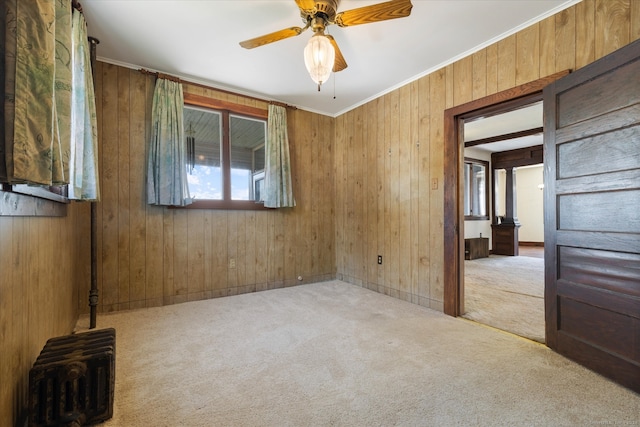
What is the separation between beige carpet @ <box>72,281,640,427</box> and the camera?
1.40 m

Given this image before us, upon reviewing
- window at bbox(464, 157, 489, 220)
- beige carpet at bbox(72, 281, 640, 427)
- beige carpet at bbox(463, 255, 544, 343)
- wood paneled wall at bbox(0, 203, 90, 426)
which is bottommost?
beige carpet at bbox(463, 255, 544, 343)

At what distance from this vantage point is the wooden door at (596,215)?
161 cm

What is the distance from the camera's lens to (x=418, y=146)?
316cm

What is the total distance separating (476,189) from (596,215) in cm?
603

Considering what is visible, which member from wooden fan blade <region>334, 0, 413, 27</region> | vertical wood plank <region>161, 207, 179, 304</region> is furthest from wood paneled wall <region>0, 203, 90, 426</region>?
wooden fan blade <region>334, 0, 413, 27</region>

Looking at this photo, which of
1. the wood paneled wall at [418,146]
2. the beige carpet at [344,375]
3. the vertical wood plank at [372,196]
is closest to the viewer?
the beige carpet at [344,375]

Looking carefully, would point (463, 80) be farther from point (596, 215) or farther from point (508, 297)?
point (508, 297)

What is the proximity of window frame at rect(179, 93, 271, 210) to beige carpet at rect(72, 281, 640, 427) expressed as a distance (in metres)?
1.31

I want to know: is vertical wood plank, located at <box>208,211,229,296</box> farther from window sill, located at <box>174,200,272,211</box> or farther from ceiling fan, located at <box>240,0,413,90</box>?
ceiling fan, located at <box>240,0,413,90</box>

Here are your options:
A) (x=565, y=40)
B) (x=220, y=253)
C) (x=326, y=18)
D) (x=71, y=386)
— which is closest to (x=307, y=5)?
(x=326, y=18)

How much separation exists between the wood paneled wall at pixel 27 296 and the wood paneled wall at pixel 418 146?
10.0 feet

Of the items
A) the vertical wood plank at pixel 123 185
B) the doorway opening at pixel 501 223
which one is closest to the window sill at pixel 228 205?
the vertical wood plank at pixel 123 185

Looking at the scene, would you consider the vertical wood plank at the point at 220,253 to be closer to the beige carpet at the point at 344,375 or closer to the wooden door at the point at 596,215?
the beige carpet at the point at 344,375

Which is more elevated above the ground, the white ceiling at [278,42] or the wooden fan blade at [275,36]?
the white ceiling at [278,42]
